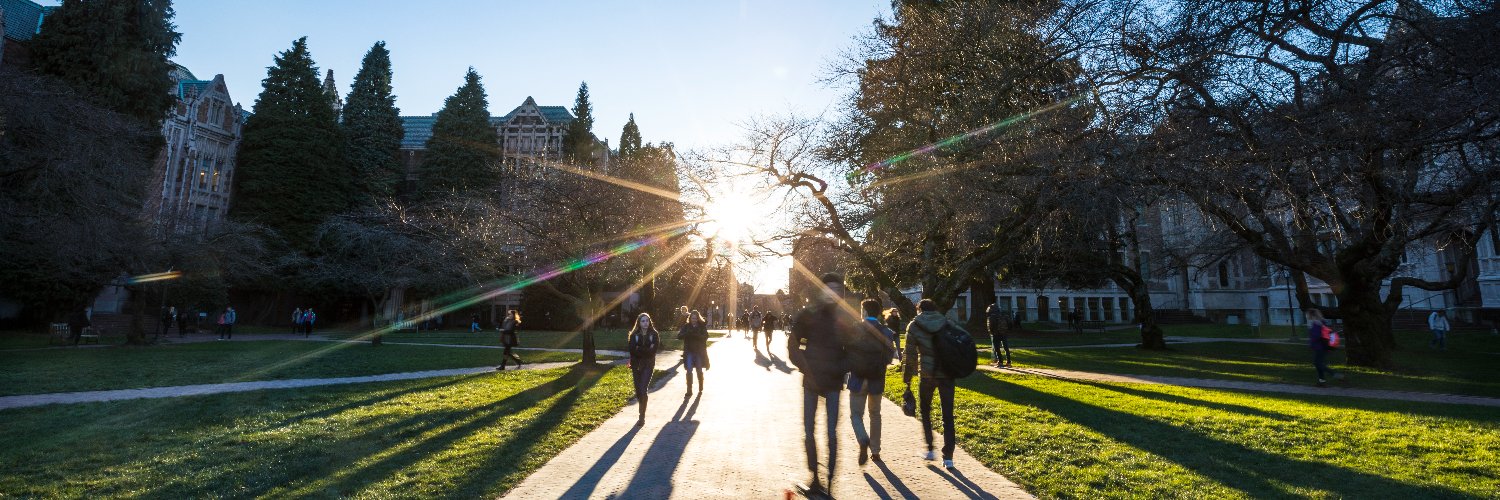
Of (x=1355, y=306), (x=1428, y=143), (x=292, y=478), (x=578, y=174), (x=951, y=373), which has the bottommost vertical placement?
(x=292, y=478)

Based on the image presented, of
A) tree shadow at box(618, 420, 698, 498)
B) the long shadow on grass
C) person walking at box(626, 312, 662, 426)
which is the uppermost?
person walking at box(626, 312, 662, 426)

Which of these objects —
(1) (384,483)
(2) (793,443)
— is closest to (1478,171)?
(2) (793,443)

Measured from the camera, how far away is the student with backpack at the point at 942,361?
6.47 metres

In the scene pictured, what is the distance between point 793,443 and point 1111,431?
13.2ft

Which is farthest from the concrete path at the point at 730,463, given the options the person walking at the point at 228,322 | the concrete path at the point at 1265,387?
the person walking at the point at 228,322

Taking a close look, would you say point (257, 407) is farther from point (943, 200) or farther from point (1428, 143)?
point (1428, 143)

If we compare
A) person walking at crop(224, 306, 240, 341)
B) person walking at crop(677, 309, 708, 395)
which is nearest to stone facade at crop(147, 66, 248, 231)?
person walking at crop(224, 306, 240, 341)

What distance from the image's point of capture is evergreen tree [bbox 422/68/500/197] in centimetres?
4553

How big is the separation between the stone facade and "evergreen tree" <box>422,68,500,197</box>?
464 inches

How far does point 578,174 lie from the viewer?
55.4ft

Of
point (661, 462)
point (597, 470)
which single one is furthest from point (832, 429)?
point (597, 470)

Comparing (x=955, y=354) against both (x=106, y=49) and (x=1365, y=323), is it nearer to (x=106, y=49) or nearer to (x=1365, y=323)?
(x=1365, y=323)

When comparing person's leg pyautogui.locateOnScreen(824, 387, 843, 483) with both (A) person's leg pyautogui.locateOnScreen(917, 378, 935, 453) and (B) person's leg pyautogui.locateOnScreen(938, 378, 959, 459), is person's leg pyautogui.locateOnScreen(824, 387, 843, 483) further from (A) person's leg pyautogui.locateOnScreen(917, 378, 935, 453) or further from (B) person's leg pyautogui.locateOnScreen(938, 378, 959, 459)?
(A) person's leg pyautogui.locateOnScreen(917, 378, 935, 453)

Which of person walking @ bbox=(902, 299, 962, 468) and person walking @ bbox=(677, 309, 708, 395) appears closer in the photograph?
person walking @ bbox=(902, 299, 962, 468)
